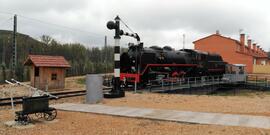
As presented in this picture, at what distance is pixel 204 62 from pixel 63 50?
149 feet

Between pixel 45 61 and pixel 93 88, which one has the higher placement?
pixel 45 61

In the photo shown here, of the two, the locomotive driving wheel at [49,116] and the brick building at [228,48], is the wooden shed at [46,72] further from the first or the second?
the brick building at [228,48]

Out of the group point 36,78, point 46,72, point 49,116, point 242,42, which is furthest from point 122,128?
point 242,42

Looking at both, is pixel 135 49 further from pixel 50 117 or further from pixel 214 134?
pixel 214 134

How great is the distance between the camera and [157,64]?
26703 millimetres

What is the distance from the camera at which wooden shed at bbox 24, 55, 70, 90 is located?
86.9ft

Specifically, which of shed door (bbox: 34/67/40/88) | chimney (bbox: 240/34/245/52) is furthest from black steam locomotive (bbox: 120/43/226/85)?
chimney (bbox: 240/34/245/52)

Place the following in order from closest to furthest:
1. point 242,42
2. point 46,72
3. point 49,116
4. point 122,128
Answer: point 122,128 → point 49,116 → point 46,72 → point 242,42

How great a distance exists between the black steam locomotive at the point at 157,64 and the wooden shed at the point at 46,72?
6.10 m

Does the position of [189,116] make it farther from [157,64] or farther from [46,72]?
[46,72]

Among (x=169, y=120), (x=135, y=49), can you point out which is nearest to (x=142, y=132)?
(x=169, y=120)

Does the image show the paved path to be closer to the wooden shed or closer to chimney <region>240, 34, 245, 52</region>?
the wooden shed

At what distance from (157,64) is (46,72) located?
31.5 ft

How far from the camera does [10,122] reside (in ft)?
34.8
